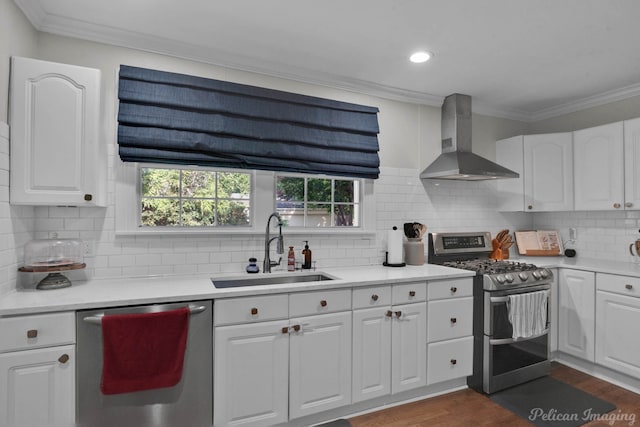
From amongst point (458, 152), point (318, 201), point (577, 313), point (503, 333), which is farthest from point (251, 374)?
point (577, 313)

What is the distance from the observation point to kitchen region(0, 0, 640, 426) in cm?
212

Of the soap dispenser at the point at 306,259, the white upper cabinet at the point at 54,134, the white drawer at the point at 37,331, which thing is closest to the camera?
the white drawer at the point at 37,331

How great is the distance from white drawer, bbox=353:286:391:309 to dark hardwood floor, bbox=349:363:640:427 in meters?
0.77

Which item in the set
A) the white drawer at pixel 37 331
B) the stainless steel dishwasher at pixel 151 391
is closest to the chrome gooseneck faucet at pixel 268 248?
the stainless steel dishwasher at pixel 151 391

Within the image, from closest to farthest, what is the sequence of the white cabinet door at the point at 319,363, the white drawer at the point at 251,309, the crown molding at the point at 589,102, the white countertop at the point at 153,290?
the white countertop at the point at 153,290 → the white drawer at the point at 251,309 → the white cabinet door at the point at 319,363 → the crown molding at the point at 589,102

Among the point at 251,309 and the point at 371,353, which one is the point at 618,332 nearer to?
the point at 371,353

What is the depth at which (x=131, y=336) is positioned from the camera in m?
1.81

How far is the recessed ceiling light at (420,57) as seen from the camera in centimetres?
259

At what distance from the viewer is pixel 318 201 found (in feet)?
10.3

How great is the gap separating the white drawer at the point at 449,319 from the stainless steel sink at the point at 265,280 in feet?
2.68

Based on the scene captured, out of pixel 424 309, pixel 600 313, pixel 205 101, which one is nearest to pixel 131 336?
pixel 205 101

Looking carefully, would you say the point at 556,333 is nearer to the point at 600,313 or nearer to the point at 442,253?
the point at 600,313

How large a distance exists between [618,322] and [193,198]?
3460 mm

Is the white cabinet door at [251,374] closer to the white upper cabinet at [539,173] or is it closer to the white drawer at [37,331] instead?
the white drawer at [37,331]
